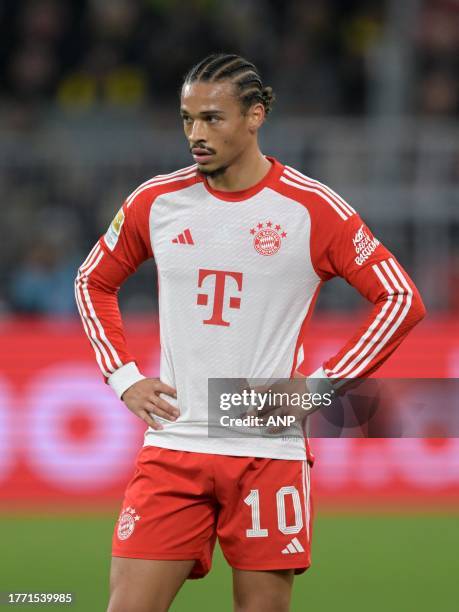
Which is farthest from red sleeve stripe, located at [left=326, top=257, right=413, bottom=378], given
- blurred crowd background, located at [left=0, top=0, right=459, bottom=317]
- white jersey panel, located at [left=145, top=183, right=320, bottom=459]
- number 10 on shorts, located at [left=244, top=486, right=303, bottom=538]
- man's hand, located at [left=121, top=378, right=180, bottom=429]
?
blurred crowd background, located at [left=0, top=0, right=459, bottom=317]

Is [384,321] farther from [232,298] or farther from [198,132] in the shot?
[198,132]

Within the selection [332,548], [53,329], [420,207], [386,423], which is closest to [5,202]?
[53,329]

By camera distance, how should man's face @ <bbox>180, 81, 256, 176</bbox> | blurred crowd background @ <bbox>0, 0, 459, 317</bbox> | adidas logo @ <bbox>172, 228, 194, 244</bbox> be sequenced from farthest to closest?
blurred crowd background @ <bbox>0, 0, 459, 317</bbox> → adidas logo @ <bbox>172, 228, 194, 244</bbox> → man's face @ <bbox>180, 81, 256, 176</bbox>

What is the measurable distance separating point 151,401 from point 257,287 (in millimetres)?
516

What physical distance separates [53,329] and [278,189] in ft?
17.2

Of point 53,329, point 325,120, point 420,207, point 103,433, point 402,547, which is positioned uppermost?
point 325,120

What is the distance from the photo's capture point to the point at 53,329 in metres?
9.34

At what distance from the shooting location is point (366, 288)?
4238mm

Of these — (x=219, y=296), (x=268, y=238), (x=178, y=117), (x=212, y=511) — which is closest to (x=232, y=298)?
(x=219, y=296)

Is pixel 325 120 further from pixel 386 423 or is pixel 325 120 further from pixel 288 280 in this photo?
pixel 288 280

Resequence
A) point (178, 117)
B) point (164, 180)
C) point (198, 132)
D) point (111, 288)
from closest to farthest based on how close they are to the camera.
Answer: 1. point (198, 132)
2. point (164, 180)
3. point (111, 288)
4. point (178, 117)

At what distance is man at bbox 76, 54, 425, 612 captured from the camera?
4215 millimetres

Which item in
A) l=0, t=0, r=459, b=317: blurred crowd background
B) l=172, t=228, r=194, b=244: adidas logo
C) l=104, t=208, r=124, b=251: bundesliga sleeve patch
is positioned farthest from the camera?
l=0, t=0, r=459, b=317: blurred crowd background

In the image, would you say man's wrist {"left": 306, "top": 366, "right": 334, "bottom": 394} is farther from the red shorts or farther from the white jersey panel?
the red shorts
